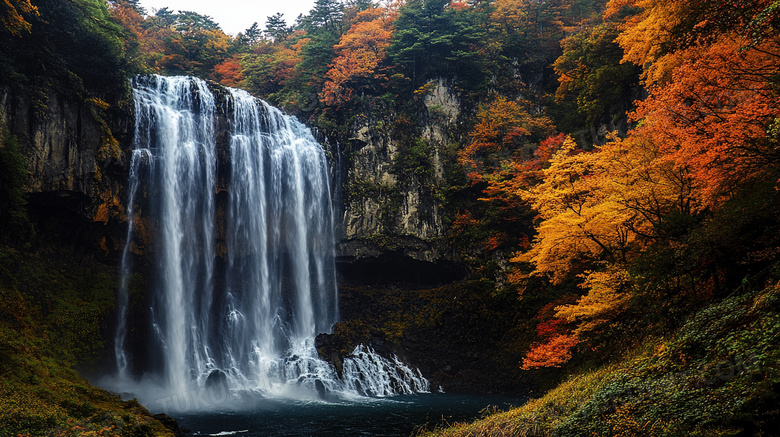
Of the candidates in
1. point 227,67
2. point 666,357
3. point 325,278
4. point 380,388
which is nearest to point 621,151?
point 666,357

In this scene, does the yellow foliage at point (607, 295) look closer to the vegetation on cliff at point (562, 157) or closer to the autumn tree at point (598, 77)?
the vegetation on cliff at point (562, 157)

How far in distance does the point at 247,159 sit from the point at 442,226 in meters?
12.6

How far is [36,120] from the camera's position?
17.5m

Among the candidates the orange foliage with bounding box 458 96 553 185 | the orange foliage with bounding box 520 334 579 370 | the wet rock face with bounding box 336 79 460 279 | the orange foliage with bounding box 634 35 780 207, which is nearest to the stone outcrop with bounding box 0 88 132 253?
the wet rock face with bounding box 336 79 460 279

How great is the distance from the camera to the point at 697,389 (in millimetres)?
5566

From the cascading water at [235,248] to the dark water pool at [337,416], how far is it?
2747mm

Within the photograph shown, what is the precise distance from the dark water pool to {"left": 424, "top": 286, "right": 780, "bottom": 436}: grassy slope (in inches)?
195

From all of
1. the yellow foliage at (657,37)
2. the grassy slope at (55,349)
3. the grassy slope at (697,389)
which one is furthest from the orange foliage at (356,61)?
the grassy slope at (697,389)

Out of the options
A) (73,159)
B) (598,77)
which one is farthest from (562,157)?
(73,159)

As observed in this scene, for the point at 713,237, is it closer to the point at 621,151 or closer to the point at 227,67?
the point at 621,151

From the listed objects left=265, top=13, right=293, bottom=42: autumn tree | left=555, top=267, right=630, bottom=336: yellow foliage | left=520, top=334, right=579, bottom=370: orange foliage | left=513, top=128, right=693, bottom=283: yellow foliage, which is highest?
left=265, top=13, right=293, bottom=42: autumn tree

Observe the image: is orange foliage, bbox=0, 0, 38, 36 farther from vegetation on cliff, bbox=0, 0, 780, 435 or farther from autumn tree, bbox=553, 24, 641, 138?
autumn tree, bbox=553, 24, 641, 138

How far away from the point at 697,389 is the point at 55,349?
64.9 ft

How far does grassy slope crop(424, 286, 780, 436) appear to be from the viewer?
4.67 meters
